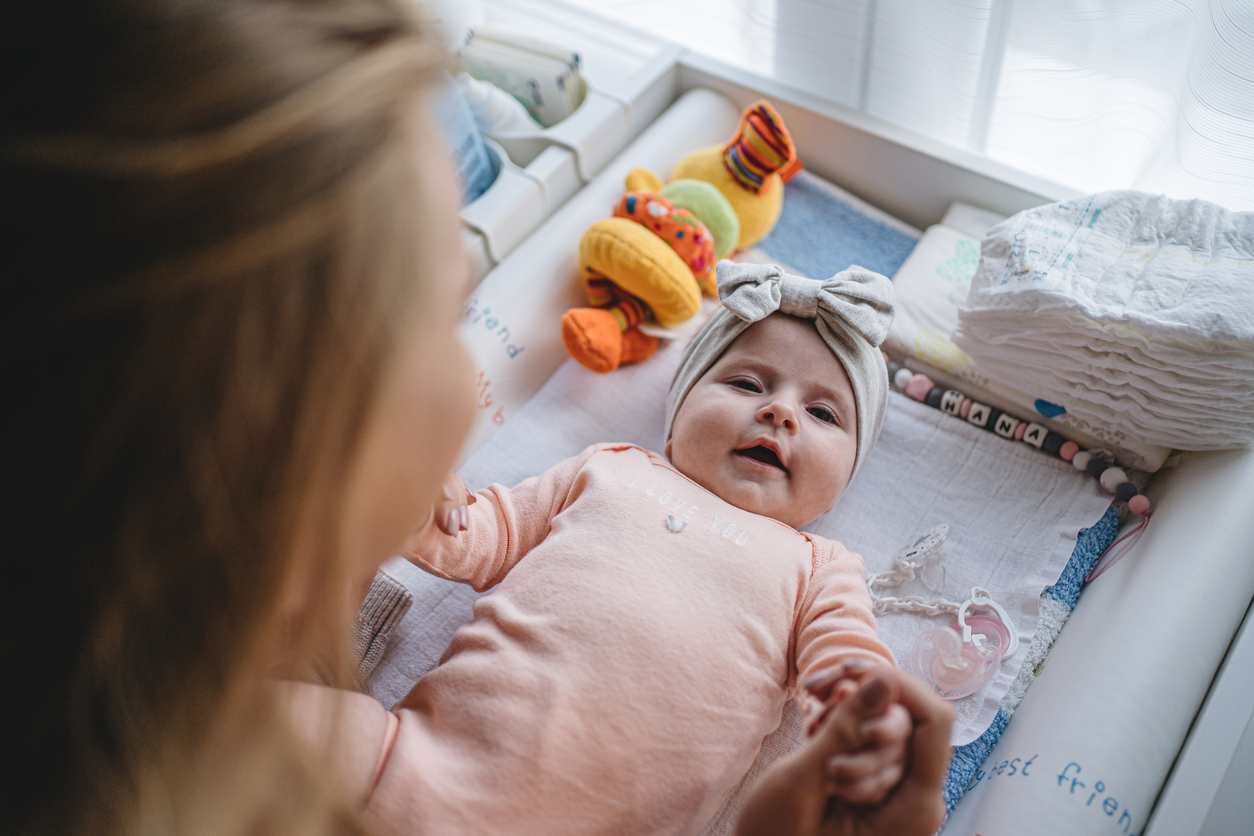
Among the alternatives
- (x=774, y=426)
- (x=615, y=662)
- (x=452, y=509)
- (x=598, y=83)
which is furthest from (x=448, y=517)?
(x=598, y=83)

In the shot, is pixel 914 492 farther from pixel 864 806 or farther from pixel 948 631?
pixel 864 806

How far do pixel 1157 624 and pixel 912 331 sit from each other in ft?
1.79

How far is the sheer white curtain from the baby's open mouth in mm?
759

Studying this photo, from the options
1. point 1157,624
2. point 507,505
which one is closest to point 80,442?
point 507,505

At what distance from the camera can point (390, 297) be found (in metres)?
0.45

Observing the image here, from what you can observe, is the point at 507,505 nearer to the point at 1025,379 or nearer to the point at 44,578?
the point at 44,578

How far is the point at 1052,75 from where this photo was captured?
1.14m

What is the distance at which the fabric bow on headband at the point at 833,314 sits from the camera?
975 mm

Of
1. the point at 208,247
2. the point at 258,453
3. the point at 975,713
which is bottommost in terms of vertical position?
the point at 975,713

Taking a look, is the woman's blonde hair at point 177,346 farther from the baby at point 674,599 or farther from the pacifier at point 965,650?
the pacifier at point 965,650

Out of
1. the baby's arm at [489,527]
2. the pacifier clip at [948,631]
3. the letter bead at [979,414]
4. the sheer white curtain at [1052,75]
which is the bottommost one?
the pacifier clip at [948,631]

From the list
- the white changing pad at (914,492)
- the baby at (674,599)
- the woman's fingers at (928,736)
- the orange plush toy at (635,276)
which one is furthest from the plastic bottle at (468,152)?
the woman's fingers at (928,736)

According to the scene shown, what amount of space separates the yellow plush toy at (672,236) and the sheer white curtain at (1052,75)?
0.21m

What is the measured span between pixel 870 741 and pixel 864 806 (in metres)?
0.06
